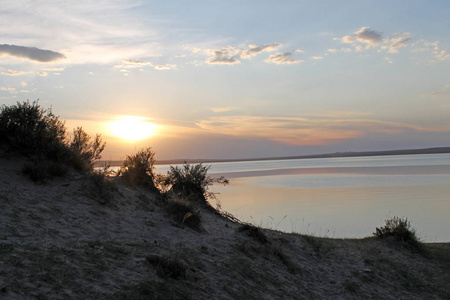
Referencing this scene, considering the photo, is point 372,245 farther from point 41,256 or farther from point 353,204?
point 353,204

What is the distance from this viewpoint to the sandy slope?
16.2 ft

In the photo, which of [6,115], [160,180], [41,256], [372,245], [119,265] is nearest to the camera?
[41,256]

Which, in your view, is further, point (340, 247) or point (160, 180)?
point (160, 180)

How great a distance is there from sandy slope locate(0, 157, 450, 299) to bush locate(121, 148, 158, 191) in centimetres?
72

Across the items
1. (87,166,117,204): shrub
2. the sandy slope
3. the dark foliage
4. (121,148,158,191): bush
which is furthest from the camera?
(121,148,158,191): bush

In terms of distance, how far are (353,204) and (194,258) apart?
18.9m

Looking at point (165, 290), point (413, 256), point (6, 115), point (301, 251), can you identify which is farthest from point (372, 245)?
point (6, 115)

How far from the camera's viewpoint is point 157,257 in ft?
19.9

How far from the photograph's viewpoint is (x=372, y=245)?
468 inches

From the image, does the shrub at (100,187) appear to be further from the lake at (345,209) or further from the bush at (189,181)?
the lake at (345,209)

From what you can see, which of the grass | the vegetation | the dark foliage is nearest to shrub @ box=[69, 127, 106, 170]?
the vegetation

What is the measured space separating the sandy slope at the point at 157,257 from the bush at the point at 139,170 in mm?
717

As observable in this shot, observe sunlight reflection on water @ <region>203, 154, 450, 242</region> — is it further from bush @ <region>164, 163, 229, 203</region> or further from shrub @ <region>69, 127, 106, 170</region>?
shrub @ <region>69, 127, 106, 170</region>

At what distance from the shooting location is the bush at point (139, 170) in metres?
12.0
